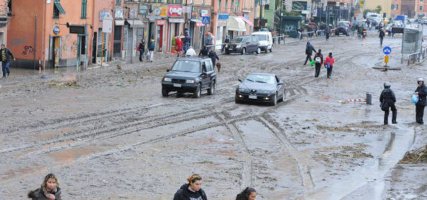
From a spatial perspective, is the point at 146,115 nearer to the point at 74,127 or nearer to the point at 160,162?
the point at 74,127

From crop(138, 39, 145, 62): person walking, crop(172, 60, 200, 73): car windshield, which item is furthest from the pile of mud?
crop(138, 39, 145, 62): person walking

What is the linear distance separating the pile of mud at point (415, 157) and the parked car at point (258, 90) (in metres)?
11.3

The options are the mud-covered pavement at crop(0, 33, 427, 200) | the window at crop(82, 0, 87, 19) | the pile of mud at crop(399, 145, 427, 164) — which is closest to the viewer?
the mud-covered pavement at crop(0, 33, 427, 200)

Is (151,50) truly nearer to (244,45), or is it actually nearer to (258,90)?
(244,45)

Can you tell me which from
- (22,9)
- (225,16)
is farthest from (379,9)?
(22,9)

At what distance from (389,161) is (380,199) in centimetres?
543

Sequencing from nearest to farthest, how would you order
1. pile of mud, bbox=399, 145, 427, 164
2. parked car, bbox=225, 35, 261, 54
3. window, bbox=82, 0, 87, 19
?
pile of mud, bbox=399, 145, 427, 164 → window, bbox=82, 0, 87, 19 → parked car, bbox=225, 35, 261, 54

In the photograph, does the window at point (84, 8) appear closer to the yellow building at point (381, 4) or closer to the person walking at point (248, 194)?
the person walking at point (248, 194)

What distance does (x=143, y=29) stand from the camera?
63.4 meters

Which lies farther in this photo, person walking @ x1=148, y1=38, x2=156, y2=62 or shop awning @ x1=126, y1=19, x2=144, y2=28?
→ shop awning @ x1=126, y1=19, x2=144, y2=28

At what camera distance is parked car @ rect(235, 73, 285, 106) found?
35.8 m

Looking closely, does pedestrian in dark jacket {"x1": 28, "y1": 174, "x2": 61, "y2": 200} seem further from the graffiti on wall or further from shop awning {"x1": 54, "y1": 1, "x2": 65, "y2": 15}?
shop awning {"x1": 54, "y1": 1, "x2": 65, "y2": 15}

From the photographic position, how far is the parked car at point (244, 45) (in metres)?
71.1

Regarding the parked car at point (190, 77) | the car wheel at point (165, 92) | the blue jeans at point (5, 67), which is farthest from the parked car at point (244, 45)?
the car wheel at point (165, 92)
